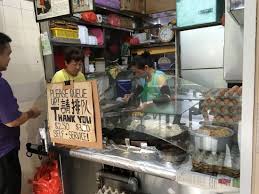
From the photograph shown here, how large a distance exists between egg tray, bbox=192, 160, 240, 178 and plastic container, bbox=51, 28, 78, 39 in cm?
211

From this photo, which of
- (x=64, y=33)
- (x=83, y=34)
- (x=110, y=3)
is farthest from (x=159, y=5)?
(x=64, y=33)

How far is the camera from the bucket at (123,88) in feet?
6.91

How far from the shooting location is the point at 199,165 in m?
1.28

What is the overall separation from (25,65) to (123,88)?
3.79 feet

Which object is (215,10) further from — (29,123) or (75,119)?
(29,123)

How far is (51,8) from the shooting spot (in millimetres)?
1818

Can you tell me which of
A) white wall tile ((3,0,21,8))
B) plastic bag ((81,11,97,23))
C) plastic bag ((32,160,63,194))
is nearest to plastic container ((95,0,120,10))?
plastic bag ((81,11,97,23))

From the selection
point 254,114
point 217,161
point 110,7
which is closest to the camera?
point 254,114

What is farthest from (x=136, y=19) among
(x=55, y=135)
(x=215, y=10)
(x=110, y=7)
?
(x=55, y=135)

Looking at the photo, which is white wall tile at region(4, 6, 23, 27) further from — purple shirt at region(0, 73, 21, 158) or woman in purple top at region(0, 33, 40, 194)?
purple shirt at region(0, 73, 21, 158)

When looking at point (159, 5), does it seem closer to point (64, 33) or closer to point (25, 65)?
point (64, 33)

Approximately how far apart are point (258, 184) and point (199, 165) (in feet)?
1.03

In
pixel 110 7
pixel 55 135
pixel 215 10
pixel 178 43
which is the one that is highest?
pixel 110 7

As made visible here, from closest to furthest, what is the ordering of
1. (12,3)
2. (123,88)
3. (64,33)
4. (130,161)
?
(130,161), (123,88), (12,3), (64,33)
